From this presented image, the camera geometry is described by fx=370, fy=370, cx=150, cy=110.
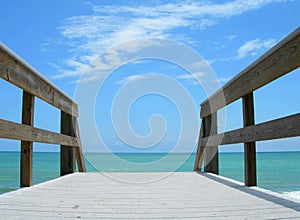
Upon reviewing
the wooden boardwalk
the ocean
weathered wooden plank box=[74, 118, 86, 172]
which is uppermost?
weathered wooden plank box=[74, 118, 86, 172]

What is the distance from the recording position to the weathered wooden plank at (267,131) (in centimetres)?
215

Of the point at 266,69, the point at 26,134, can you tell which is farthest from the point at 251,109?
the point at 26,134

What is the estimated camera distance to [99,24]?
22.9 feet

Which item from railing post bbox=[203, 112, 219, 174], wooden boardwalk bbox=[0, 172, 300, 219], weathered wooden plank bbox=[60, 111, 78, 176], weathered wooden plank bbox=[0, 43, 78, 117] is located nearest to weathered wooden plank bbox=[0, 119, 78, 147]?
weathered wooden plank bbox=[0, 43, 78, 117]

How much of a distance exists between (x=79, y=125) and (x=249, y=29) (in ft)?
14.0

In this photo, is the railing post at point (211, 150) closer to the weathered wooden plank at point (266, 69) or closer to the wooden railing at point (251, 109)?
the wooden railing at point (251, 109)

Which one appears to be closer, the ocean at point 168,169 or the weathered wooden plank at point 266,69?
the weathered wooden plank at point 266,69

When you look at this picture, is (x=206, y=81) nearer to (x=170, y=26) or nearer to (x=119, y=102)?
(x=119, y=102)

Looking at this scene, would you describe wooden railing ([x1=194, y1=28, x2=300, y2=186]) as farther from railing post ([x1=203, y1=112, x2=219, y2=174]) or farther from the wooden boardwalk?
the wooden boardwalk

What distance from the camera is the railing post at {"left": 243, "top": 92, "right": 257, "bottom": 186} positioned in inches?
124

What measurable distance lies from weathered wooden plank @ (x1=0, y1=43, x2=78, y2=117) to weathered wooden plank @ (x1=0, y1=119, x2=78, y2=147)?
30cm

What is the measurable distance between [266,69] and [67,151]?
9.56 ft

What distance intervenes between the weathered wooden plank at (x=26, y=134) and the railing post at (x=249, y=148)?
1.75 metres

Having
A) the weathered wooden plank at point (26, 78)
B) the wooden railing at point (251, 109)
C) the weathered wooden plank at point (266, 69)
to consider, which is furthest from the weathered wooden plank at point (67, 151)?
the weathered wooden plank at point (266, 69)
